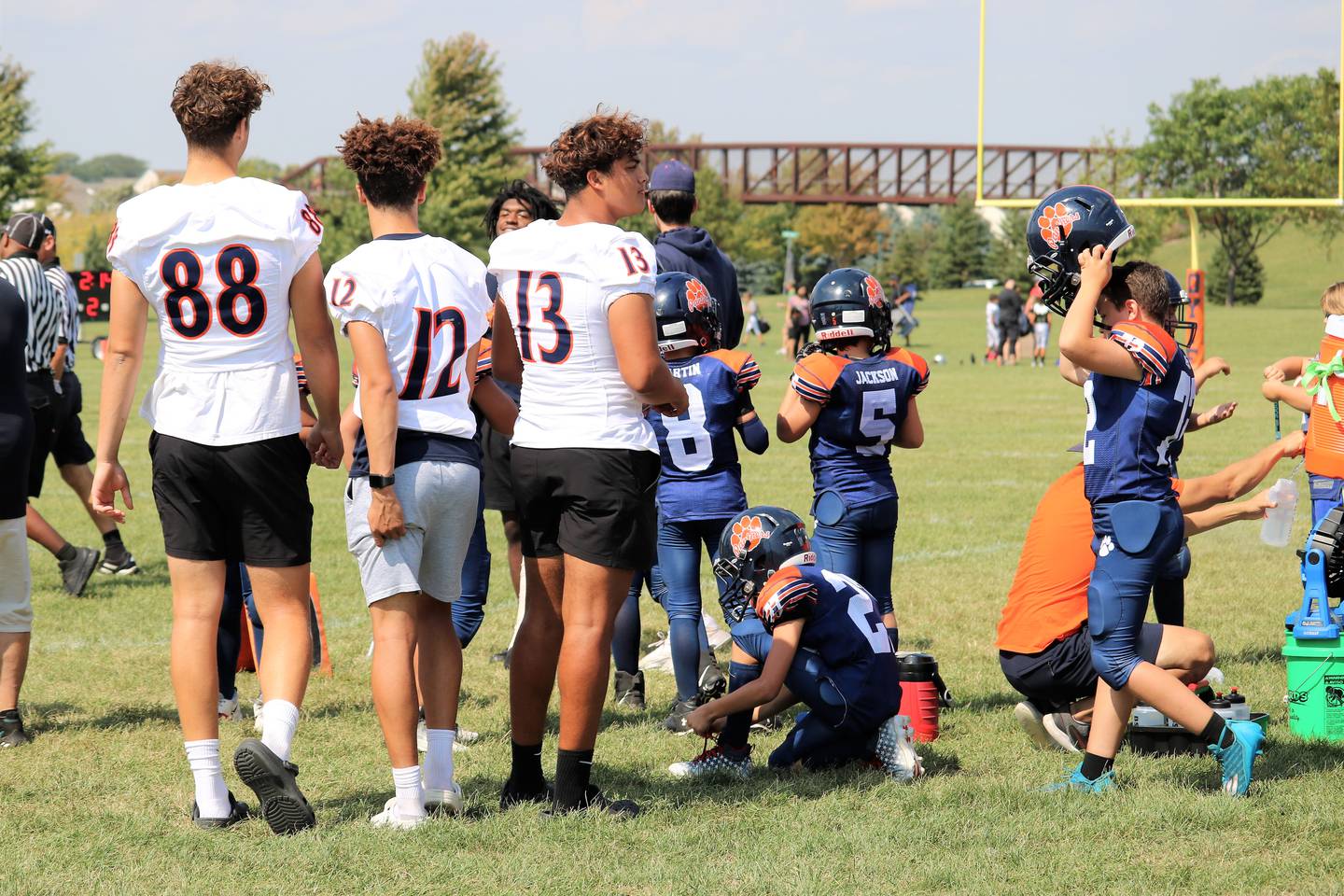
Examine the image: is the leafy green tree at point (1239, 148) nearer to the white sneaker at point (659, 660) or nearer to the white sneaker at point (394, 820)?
the white sneaker at point (659, 660)

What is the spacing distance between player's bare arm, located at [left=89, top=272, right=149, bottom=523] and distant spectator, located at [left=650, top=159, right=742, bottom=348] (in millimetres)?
2680

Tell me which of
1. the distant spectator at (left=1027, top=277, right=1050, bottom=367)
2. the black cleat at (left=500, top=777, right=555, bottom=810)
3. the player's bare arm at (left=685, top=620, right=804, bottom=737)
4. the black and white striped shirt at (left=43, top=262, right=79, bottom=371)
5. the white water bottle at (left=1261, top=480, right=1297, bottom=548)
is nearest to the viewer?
the black cleat at (left=500, top=777, right=555, bottom=810)

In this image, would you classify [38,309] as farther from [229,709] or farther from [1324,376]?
[1324,376]

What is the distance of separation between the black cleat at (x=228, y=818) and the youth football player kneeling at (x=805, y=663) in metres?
1.56

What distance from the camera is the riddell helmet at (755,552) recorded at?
5.25 m

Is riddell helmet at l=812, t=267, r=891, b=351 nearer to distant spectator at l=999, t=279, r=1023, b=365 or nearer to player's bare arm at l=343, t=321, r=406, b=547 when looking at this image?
player's bare arm at l=343, t=321, r=406, b=547

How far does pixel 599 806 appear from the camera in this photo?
4676 millimetres

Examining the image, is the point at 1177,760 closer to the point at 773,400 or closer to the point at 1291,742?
the point at 1291,742

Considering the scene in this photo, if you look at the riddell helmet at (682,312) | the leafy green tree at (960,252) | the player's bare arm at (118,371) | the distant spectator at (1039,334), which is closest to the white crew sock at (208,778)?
the player's bare arm at (118,371)

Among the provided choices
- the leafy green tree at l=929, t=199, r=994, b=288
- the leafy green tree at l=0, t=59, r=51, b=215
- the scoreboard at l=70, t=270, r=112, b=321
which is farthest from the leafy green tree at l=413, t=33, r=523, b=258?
the leafy green tree at l=929, t=199, r=994, b=288

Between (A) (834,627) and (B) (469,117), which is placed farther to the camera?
(B) (469,117)

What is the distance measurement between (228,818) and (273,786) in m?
0.29

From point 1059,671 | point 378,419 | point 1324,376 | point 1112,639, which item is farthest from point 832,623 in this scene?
point 1324,376

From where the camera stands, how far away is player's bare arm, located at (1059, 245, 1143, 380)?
4.59 m
